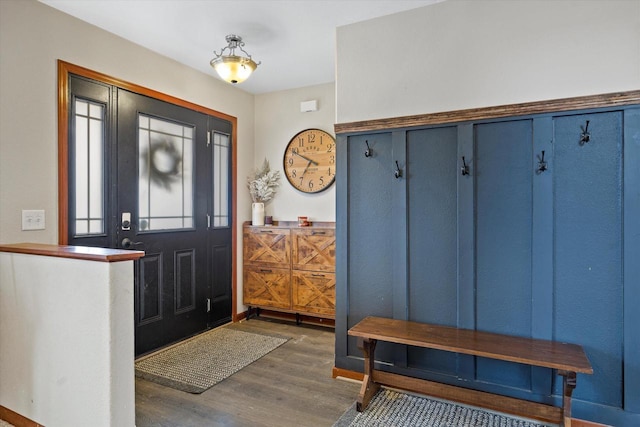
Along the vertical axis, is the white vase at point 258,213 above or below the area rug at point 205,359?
above

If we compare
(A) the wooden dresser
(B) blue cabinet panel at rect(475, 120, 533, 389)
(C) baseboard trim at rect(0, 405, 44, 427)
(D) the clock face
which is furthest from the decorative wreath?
(B) blue cabinet panel at rect(475, 120, 533, 389)

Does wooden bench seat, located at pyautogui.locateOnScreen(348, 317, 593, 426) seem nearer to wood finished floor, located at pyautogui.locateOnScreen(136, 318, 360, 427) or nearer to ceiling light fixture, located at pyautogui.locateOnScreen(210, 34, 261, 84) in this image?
wood finished floor, located at pyautogui.locateOnScreen(136, 318, 360, 427)

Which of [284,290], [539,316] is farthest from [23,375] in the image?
[539,316]

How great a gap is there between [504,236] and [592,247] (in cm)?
45

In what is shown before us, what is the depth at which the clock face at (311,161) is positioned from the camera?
417cm

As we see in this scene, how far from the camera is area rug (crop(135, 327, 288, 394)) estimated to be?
279cm

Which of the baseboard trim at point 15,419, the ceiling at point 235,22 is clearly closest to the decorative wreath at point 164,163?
the ceiling at point 235,22

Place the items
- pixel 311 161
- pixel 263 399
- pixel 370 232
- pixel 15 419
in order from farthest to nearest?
pixel 311 161, pixel 370 232, pixel 263 399, pixel 15 419

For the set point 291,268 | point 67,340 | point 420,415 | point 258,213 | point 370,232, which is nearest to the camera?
point 67,340

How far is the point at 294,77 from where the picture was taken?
4035mm

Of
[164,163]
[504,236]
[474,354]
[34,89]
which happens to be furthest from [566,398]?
[34,89]

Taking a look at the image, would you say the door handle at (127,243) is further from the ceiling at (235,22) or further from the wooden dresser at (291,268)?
the ceiling at (235,22)

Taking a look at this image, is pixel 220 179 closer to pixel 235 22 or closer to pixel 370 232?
pixel 235 22

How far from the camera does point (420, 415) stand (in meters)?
2.30
